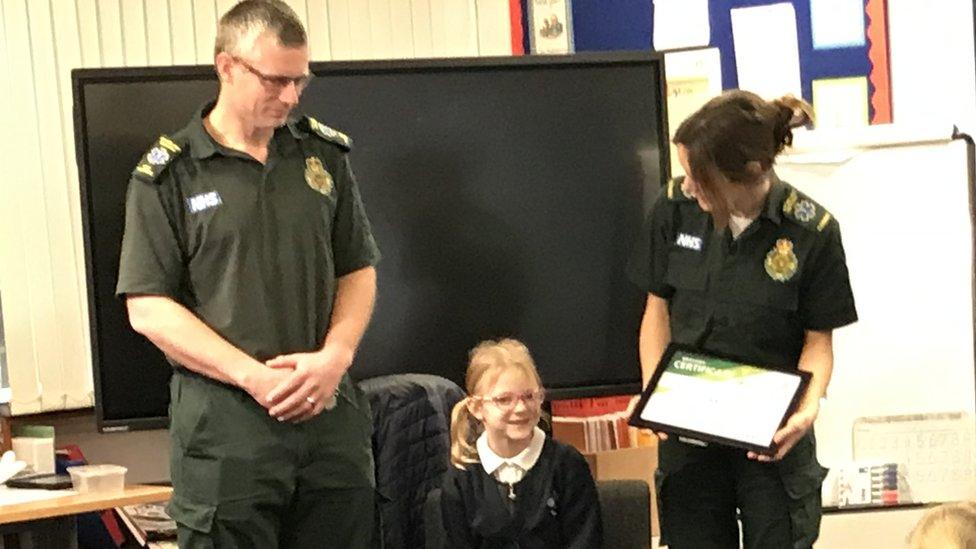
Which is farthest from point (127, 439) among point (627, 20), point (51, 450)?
point (627, 20)

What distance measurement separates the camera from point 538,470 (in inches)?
102

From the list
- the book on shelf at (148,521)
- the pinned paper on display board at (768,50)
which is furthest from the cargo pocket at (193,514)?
the pinned paper on display board at (768,50)

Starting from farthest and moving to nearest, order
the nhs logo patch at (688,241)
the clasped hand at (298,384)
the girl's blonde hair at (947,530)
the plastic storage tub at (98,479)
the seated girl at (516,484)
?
1. the plastic storage tub at (98,479)
2. the seated girl at (516,484)
3. the nhs logo patch at (688,241)
4. the clasped hand at (298,384)
5. the girl's blonde hair at (947,530)

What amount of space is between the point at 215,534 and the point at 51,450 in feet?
3.42

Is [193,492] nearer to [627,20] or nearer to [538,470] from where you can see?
[538,470]

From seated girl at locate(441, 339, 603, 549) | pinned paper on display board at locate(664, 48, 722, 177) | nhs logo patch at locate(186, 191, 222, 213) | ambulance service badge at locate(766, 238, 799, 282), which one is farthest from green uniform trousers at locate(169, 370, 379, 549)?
pinned paper on display board at locate(664, 48, 722, 177)

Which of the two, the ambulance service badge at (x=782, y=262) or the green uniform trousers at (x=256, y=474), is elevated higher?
the ambulance service badge at (x=782, y=262)

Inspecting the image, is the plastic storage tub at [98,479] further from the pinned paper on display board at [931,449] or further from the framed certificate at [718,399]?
the pinned paper on display board at [931,449]

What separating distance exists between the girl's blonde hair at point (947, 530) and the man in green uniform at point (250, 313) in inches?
38.3

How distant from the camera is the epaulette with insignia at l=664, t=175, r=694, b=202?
7.87 ft

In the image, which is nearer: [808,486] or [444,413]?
[808,486]

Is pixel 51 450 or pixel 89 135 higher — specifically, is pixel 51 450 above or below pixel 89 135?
below

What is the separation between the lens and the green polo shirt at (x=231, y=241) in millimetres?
2148

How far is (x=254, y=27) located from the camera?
212 cm
